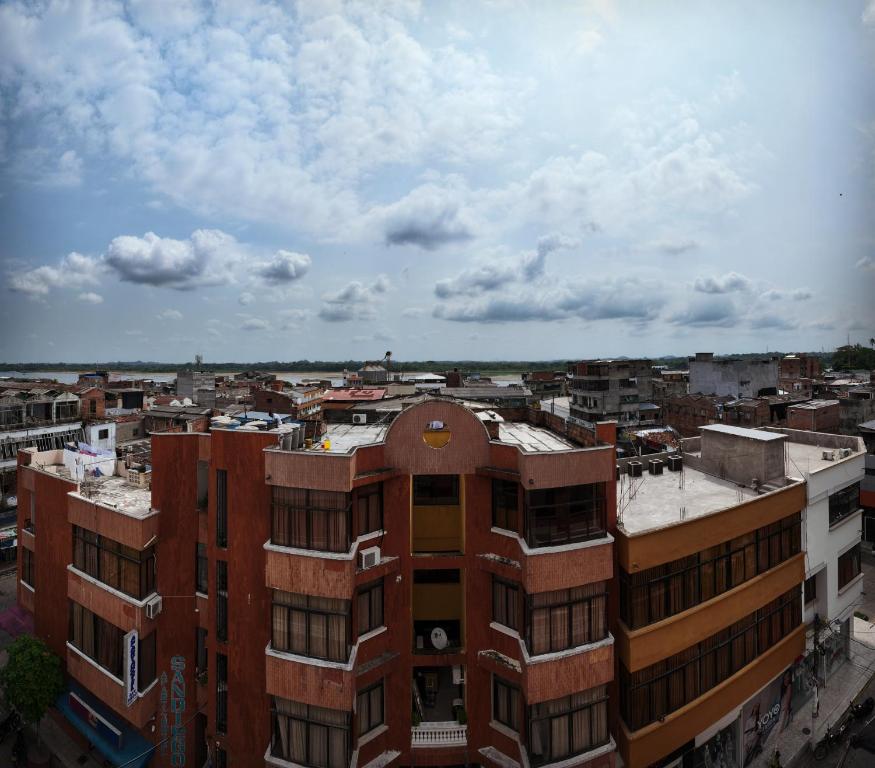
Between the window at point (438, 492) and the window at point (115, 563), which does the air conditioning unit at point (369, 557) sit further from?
the window at point (115, 563)

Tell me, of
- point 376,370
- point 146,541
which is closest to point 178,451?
point 146,541

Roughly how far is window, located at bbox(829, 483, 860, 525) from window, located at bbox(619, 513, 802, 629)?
133 inches

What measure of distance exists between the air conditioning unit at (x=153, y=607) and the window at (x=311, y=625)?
4860 mm

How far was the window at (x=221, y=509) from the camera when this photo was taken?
1460cm

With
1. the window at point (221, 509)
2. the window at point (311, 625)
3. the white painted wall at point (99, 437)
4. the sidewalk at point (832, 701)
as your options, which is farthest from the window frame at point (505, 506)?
the white painted wall at point (99, 437)

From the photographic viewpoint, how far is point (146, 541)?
15312 mm

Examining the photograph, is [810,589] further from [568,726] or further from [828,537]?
[568,726]

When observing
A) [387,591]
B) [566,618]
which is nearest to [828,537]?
[566,618]

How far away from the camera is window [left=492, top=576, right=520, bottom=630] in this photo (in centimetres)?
1382

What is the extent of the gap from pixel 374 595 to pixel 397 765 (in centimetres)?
522

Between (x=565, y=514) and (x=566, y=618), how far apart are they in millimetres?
2986

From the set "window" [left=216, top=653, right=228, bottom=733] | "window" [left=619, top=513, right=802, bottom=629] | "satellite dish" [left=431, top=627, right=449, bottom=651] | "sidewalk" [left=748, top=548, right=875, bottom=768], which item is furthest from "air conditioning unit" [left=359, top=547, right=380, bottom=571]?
"sidewalk" [left=748, top=548, right=875, bottom=768]

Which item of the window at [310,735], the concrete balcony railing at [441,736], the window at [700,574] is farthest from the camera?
the concrete balcony railing at [441,736]

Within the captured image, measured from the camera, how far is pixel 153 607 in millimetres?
15648
